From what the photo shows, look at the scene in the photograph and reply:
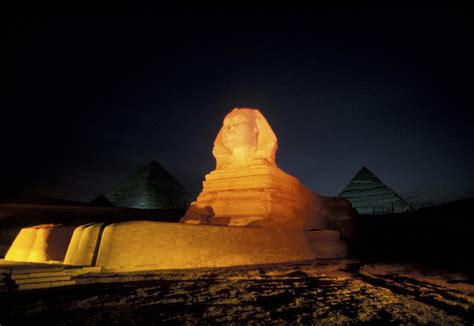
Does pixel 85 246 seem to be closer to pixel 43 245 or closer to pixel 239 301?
pixel 43 245

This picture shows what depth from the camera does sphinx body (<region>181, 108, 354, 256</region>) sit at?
6.46 m

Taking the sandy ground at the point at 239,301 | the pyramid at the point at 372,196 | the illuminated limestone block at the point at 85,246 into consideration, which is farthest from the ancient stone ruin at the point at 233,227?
the pyramid at the point at 372,196

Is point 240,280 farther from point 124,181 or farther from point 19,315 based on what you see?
point 124,181

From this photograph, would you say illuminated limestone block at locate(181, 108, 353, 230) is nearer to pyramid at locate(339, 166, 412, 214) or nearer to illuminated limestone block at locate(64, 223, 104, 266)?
illuminated limestone block at locate(64, 223, 104, 266)

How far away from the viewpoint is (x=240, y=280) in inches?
138

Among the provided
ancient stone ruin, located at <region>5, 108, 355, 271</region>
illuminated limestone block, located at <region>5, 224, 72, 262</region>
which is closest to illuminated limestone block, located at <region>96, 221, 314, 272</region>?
ancient stone ruin, located at <region>5, 108, 355, 271</region>

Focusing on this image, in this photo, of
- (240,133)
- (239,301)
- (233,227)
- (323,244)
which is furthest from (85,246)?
(323,244)

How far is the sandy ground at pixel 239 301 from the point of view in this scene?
1.97m

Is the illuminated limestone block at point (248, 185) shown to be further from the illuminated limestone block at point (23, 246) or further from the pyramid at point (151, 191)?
the pyramid at point (151, 191)

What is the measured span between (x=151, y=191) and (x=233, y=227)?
17.5 metres

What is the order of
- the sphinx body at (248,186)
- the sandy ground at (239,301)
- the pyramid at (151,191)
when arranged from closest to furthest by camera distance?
the sandy ground at (239,301), the sphinx body at (248,186), the pyramid at (151,191)

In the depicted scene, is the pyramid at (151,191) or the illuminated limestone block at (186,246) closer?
the illuminated limestone block at (186,246)

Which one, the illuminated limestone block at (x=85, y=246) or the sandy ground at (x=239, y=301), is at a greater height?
the illuminated limestone block at (x=85, y=246)

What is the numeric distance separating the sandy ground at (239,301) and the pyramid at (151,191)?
18481mm
